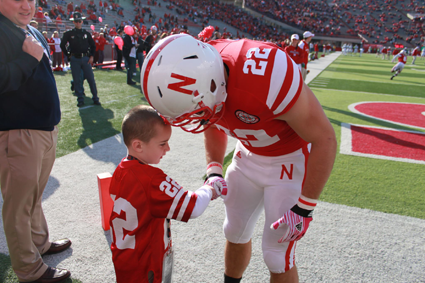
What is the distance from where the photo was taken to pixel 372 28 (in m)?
58.2

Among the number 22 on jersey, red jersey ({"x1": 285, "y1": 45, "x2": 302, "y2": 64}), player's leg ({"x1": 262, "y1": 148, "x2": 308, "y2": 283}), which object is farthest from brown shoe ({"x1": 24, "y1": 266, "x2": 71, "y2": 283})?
red jersey ({"x1": 285, "y1": 45, "x2": 302, "y2": 64})

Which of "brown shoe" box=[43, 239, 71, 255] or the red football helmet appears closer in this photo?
the red football helmet

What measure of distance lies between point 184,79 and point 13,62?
1275 mm

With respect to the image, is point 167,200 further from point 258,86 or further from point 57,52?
point 57,52

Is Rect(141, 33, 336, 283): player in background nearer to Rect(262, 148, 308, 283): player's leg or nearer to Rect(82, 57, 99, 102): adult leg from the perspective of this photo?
Rect(262, 148, 308, 283): player's leg

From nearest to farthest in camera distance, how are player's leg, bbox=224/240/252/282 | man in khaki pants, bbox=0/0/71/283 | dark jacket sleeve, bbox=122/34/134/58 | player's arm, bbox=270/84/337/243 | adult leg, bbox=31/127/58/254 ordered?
1. player's arm, bbox=270/84/337/243
2. man in khaki pants, bbox=0/0/71/283
3. player's leg, bbox=224/240/252/282
4. adult leg, bbox=31/127/58/254
5. dark jacket sleeve, bbox=122/34/134/58

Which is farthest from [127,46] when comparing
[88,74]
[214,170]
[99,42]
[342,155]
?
[214,170]

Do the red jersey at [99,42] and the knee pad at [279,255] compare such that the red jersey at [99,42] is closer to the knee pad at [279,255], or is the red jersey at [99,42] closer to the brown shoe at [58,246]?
the brown shoe at [58,246]

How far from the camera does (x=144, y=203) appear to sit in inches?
63.3

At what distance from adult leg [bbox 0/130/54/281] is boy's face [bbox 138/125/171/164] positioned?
0.96m

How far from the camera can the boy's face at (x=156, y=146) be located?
5.57 ft

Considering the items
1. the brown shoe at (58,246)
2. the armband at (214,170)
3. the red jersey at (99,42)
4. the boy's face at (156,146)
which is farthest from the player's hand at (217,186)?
the red jersey at (99,42)

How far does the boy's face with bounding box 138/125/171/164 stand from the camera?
1.70 m

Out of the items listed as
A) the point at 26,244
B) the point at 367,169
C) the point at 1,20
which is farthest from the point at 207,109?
the point at 367,169
